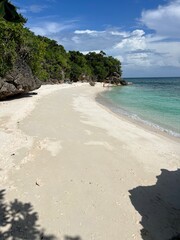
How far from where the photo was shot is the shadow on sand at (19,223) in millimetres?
5477

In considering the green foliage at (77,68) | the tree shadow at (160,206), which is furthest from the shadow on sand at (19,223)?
the green foliage at (77,68)

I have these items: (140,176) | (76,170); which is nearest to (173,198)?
(140,176)

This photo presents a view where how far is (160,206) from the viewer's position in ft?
22.6

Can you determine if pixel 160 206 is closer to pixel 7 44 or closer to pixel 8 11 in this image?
pixel 8 11

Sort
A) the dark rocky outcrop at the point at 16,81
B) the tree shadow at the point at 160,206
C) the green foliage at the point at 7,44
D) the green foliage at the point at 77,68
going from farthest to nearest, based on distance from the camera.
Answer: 1. the green foliage at the point at 77,68
2. the dark rocky outcrop at the point at 16,81
3. the green foliage at the point at 7,44
4. the tree shadow at the point at 160,206

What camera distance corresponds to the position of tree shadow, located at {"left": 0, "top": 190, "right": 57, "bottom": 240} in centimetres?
547

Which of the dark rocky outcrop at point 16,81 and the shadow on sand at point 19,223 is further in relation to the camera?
the dark rocky outcrop at point 16,81

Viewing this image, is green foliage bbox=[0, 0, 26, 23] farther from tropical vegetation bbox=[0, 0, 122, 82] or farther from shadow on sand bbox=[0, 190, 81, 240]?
shadow on sand bbox=[0, 190, 81, 240]

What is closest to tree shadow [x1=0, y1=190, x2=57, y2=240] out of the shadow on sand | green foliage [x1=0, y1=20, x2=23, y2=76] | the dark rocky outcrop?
the shadow on sand

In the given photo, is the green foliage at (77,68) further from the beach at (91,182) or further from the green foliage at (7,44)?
the beach at (91,182)

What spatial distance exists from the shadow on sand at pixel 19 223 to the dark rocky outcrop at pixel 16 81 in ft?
56.2

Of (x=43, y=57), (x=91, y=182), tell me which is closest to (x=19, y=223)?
(x=91, y=182)

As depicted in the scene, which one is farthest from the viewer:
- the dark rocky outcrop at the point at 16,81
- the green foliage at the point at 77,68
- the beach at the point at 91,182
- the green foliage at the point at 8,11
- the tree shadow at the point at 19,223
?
the green foliage at the point at 77,68

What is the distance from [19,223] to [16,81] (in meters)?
19.1
